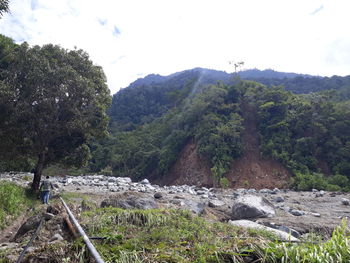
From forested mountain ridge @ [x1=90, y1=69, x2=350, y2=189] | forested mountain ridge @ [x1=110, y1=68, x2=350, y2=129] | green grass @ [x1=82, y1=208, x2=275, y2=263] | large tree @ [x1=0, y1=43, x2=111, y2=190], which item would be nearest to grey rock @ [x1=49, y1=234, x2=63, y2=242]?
green grass @ [x1=82, y1=208, x2=275, y2=263]

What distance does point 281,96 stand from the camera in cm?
2961

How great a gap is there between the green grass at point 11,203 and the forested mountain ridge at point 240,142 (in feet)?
49.9

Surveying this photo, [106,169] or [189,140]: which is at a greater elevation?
[189,140]

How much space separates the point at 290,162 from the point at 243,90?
11916 millimetres

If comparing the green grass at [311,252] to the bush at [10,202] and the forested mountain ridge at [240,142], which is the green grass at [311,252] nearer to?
the bush at [10,202]

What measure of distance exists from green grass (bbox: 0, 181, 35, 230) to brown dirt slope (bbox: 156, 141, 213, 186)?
18.4 m

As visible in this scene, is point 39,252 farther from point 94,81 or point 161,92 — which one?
point 161,92

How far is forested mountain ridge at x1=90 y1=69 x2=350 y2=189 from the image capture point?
2417 centimetres

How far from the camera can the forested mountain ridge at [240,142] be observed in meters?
24.2

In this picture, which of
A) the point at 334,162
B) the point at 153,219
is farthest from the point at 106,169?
the point at 153,219

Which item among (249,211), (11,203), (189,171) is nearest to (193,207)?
Result: (249,211)

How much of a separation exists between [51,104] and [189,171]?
1960 centimetres

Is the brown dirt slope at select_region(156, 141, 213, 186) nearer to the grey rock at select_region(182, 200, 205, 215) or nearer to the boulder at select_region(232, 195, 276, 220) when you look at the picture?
the boulder at select_region(232, 195, 276, 220)

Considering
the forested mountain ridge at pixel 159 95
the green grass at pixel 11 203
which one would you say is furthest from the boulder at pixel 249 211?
the forested mountain ridge at pixel 159 95
